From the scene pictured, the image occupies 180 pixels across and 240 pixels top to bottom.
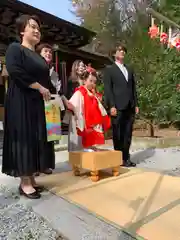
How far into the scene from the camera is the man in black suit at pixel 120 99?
10.3 ft

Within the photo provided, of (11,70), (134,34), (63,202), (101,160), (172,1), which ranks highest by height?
(134,34)

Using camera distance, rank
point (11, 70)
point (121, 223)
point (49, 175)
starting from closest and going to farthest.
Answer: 1. point (121, 223)
2. point (11, 70)
3. point (49, 175)

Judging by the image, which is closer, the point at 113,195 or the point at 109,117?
the point at 113,195

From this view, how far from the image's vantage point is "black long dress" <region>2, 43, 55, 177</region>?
189 centimetres

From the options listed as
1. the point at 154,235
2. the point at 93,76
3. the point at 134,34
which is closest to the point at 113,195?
the point at 154,235

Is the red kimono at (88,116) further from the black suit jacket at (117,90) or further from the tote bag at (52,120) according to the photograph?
the tote bag at (52,120)

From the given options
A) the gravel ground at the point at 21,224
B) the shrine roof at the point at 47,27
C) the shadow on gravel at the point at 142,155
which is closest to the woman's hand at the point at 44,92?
the gravel ground at the point at 21,224

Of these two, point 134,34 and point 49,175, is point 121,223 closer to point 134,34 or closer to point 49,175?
point 49,175

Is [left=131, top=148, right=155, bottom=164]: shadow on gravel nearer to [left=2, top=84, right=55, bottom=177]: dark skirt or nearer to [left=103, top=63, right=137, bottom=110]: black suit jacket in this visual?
[left=103, top=63, right=137, bottom=110]: black suit jacket

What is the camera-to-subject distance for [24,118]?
6.29 feet

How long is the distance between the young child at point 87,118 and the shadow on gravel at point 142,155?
104 cm

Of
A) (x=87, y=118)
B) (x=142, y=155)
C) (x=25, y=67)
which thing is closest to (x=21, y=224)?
(x=25, y=67)

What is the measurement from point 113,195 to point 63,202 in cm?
38

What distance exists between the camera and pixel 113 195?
198 centimetres
